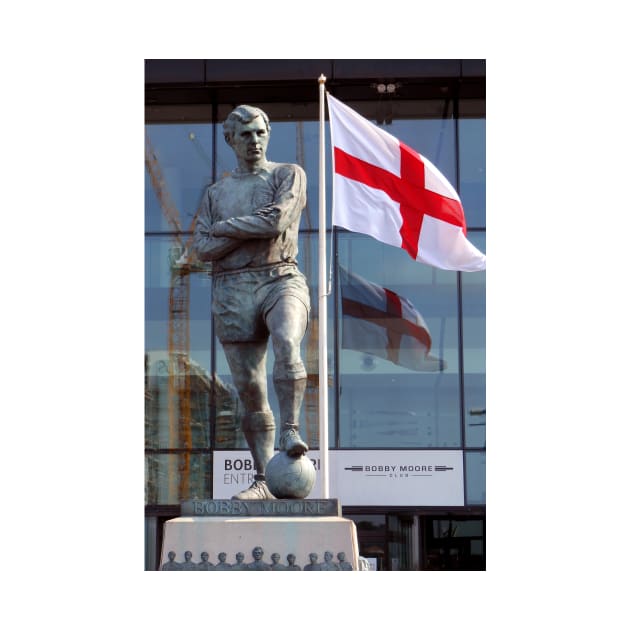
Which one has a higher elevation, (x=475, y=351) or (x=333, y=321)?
(x=333, y=321)

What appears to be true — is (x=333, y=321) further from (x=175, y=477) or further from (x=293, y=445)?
(x=293, y=445)

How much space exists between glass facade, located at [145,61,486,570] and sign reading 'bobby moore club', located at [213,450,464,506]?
0.56 ft

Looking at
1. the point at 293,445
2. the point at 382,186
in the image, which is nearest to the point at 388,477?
the point at 382,186

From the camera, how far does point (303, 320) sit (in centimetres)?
1042

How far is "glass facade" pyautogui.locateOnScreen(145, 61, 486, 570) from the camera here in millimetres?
22094

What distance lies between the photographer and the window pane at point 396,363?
2212cm

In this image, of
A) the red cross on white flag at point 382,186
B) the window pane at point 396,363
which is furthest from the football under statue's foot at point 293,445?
the window pane at point 396,363

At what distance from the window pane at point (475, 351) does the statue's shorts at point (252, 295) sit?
39.5 ft

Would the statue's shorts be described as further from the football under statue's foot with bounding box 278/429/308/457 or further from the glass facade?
the glass facade

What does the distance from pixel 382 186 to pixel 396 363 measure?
27.7 feet

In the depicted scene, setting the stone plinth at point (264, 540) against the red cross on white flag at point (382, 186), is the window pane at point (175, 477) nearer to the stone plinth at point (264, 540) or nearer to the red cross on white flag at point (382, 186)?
the red cross on white flag at point (382, 186)

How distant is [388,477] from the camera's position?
21844 mm
